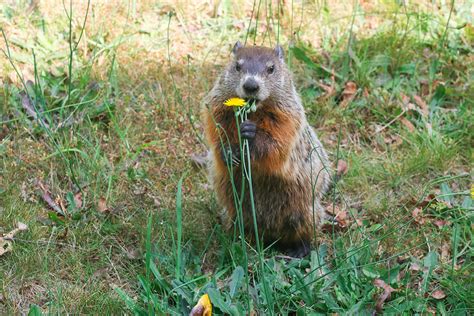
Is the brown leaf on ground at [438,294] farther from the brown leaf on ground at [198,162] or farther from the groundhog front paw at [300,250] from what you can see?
the brown leaf on ground at [198,162]

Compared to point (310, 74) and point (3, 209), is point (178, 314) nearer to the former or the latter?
point (3, 209)

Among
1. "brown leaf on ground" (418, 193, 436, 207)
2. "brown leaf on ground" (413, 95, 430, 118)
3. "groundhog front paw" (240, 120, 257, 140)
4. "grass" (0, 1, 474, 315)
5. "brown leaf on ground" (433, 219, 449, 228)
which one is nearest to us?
"grass" (0, 1, 474, 315)

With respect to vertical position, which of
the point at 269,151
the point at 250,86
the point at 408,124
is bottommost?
the point at 408,124

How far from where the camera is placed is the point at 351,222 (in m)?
4.94

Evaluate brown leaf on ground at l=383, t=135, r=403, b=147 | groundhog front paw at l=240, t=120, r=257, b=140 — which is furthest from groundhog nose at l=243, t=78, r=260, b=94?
brown leaf on ground at l=383, t=135, r=403, b=147

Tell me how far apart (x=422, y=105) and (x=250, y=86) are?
2288mm

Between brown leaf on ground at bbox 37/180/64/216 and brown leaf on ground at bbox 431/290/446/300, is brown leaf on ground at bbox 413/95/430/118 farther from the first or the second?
brown leaf on ground at bbox 37/180/64/216

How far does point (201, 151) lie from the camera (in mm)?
5598

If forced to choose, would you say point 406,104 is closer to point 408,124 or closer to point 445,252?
point 408,124

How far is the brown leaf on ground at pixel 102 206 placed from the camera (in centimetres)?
484

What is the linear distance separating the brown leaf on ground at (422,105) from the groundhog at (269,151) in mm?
→ 1511

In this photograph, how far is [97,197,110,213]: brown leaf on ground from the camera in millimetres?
4836

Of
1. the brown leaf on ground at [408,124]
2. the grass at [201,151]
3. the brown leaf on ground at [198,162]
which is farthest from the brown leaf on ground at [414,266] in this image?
the brown leaf on ground at [198,162]

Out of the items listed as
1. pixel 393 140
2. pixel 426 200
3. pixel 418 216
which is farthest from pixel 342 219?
pixel 393 140
